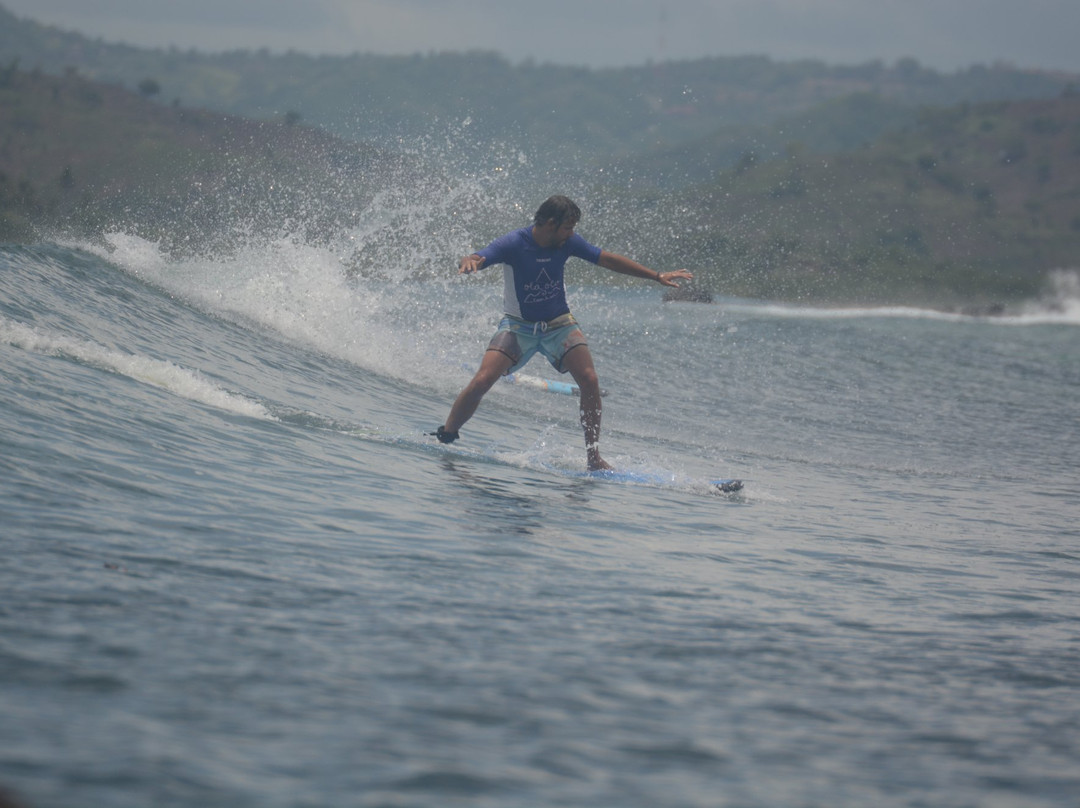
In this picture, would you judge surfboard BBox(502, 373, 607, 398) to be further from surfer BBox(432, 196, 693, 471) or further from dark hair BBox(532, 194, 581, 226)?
dark hair BBox(532, 194, 581, 226)

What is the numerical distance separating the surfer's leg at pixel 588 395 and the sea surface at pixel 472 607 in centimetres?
28

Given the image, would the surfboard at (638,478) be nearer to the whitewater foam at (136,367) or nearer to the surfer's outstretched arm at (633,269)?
the surfer's outstretched arm at (633,269)

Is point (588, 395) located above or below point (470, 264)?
below

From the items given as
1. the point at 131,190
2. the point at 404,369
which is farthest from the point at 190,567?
the point at 131,190

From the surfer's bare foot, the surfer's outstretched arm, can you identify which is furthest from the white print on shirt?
the surfer's bare foot

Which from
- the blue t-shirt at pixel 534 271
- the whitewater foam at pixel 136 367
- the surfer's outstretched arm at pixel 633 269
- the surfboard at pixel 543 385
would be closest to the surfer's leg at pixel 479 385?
the blue t-shirt at pixel 534 271

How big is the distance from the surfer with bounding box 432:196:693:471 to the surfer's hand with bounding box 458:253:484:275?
16.0 inches

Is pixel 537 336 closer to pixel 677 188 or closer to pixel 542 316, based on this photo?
pixel 542 316

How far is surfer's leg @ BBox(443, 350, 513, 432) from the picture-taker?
913 centimetres

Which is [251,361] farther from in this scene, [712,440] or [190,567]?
[190,567]

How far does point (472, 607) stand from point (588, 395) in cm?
447

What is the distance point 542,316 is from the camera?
9.33 meters

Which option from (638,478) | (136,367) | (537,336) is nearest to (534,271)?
(537,336)

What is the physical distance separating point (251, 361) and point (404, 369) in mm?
2976
